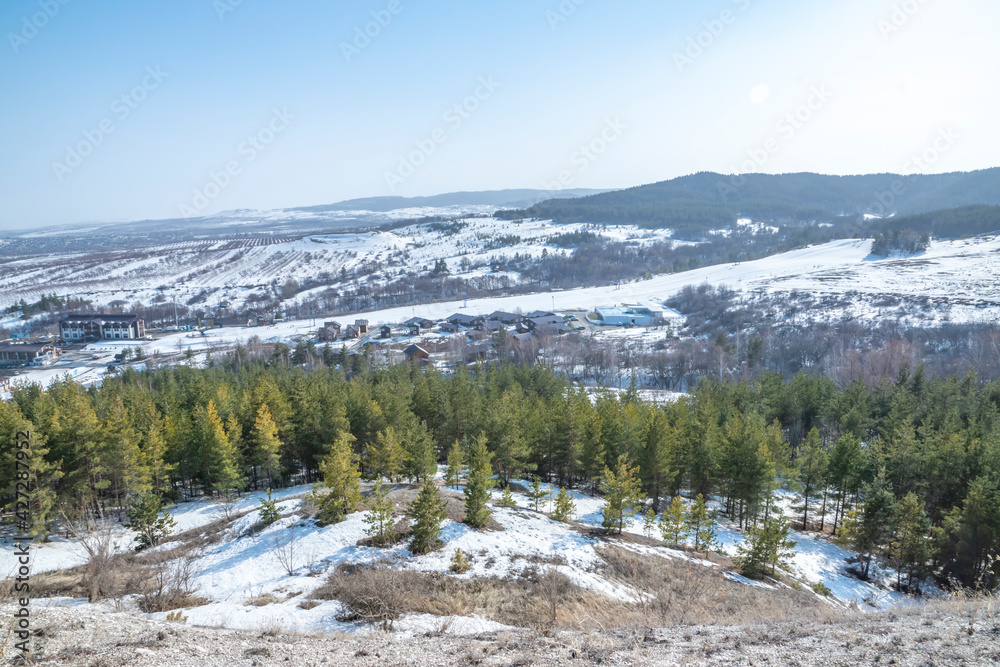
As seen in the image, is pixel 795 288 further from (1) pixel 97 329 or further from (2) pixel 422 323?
(1) pixel 97 329

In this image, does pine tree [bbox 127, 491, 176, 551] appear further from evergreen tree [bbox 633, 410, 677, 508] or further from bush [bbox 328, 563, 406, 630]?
evergreen tree [bbox 633, 410, 677, 508]

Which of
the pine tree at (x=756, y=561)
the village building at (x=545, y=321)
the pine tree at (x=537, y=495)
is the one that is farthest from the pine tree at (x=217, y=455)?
the village building at (x=545, y=321)

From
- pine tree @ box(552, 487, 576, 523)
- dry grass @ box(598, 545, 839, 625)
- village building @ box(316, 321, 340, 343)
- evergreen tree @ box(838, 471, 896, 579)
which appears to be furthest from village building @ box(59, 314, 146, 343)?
evergreen tree @ box(838, 471, 896, 579)

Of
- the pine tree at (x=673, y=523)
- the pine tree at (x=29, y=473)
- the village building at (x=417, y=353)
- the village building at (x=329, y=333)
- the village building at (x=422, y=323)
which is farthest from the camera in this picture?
the village building at (x=422, y=323)

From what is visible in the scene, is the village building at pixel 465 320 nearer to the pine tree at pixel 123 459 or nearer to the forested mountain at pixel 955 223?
the pine tree at pixel 123 459

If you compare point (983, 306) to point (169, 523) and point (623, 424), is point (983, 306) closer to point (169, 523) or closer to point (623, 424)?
point (623, 424)

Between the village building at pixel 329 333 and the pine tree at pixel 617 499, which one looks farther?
the village building at pixel 329 333
